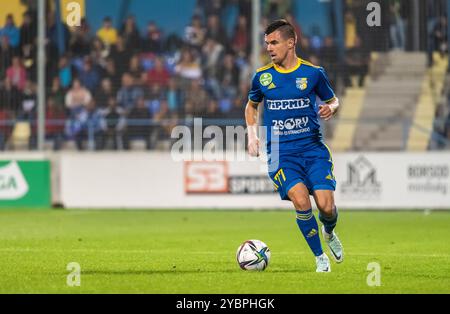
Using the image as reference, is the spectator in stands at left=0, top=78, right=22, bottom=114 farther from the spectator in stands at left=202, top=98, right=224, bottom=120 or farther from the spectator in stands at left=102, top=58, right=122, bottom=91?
the spectator in stands at left=202, top=98, right=224, bottom=120

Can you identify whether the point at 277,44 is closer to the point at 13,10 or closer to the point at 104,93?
the point at 104,93

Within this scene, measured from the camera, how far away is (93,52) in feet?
78.5

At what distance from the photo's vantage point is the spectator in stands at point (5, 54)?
23484mm

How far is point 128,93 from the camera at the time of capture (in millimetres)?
23625

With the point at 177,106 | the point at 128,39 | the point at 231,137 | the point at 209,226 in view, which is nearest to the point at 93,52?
the point at 128,39

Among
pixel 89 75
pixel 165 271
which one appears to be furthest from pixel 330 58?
pixel 165 271

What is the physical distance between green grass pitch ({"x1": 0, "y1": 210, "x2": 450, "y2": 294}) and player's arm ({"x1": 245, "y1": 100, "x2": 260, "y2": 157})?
1.18m

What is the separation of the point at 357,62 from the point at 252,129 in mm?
12788

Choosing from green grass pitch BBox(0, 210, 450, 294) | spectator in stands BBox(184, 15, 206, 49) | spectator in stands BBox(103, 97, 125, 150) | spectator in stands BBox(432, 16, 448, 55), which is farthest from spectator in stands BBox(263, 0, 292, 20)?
green grass pitch BBox(0, 210, 450, 294)

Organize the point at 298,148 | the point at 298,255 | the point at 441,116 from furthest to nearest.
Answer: the point at 441,116, the point at 298,255, the point at 298,148

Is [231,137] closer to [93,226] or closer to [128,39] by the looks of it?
[128,39]

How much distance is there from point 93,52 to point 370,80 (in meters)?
6.02

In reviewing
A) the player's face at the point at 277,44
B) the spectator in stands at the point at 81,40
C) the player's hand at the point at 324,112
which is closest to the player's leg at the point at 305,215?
the player's hand at the point at 324,112

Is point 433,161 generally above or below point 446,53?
below
